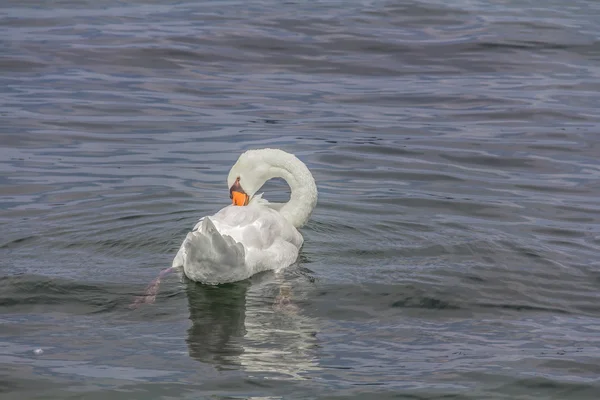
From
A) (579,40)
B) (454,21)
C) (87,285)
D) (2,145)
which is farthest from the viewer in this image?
(454,21)

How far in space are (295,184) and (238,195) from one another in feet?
1.96

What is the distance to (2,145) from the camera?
15.4m

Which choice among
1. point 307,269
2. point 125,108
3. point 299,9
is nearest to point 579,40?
point 299,9

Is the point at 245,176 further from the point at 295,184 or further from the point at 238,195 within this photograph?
the point at 295,184

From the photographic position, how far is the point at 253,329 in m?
8.54

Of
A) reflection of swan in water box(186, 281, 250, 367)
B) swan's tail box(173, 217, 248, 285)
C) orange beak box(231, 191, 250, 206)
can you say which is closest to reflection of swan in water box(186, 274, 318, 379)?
reflection of swan in water box(186, 281, 250, 367)

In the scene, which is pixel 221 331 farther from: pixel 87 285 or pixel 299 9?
pixel 299 9

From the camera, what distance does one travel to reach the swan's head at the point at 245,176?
11180 mm

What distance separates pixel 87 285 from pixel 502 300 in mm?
3266

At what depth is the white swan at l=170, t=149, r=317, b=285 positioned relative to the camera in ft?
30.5

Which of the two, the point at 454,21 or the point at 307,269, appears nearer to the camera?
the point at 307,269

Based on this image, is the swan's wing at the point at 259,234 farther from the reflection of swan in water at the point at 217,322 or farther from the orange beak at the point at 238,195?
the orange beak at the point at 238,195

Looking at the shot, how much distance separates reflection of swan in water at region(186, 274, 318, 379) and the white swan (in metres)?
0.18

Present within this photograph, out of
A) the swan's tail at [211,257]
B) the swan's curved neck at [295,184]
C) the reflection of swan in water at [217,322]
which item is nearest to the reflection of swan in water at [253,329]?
the reflection of swan in water at [217,322]
